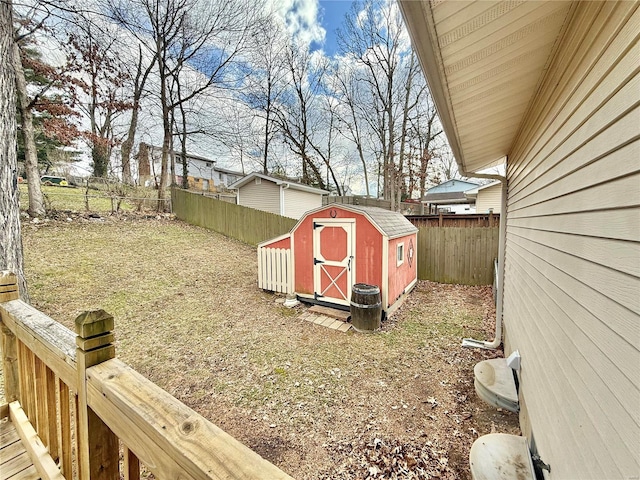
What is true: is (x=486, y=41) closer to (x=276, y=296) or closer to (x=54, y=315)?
(x=276, y=296)

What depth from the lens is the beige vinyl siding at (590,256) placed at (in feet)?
3.03

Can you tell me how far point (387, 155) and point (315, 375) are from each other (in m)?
16.1

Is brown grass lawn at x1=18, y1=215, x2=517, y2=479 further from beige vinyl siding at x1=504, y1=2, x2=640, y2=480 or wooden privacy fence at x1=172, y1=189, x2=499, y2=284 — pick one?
beige vinyl siding at x1=504, y1=2, x2=640, y2=480

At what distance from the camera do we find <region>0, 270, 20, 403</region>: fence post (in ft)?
6.41

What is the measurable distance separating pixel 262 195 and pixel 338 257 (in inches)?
392

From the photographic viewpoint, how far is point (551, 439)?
1.61 m

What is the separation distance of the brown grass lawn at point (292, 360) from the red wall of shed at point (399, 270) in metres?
0.45

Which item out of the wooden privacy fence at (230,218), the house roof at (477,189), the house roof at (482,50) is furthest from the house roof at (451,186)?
the house roof at (482,50)

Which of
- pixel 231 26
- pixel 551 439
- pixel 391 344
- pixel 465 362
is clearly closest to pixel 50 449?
pixel 551 439

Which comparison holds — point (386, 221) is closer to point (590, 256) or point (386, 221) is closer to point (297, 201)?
point (590, 256)

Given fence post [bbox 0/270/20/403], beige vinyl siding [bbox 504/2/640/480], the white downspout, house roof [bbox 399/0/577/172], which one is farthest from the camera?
the white downspout

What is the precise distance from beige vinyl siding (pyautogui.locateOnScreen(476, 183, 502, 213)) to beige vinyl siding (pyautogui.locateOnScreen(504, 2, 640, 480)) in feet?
51.5

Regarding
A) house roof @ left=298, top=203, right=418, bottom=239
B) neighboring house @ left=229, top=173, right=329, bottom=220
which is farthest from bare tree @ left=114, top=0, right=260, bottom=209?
house roof @ left=298, top=203, right=418, bottom=239

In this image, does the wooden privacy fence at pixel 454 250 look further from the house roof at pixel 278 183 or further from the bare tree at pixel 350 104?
the bare tree at pixel 350 104
